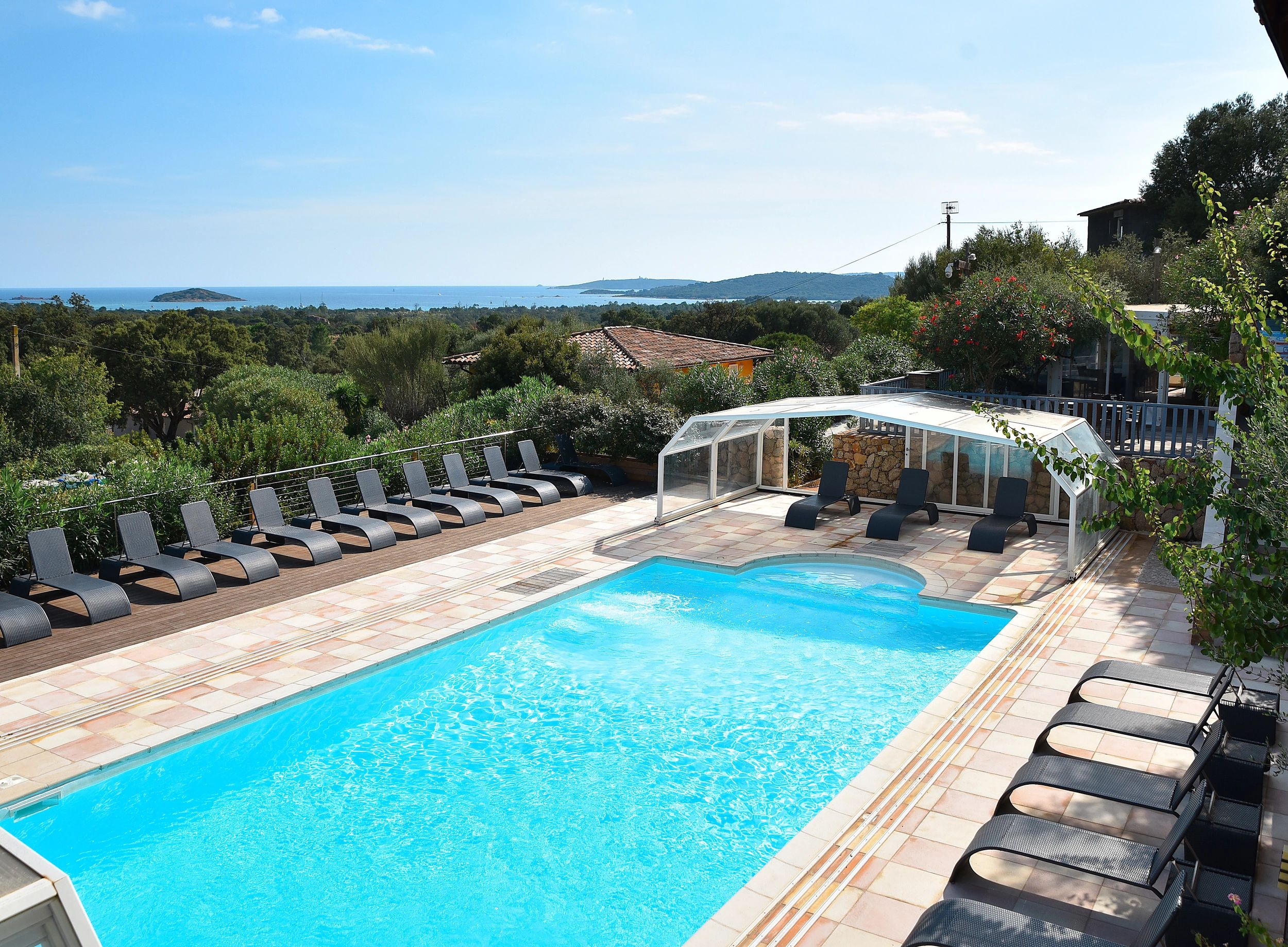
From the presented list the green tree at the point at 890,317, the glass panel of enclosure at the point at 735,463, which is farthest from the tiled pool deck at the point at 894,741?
the green tree at the point at 890,317

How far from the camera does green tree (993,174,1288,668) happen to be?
133 inches

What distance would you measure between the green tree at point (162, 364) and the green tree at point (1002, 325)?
42.8m

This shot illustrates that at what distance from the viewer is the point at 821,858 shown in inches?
213

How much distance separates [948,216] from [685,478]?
1390 inches

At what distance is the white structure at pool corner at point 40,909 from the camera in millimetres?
2510

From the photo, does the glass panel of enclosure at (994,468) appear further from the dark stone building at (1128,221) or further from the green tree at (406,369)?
the green tree at (406,369)

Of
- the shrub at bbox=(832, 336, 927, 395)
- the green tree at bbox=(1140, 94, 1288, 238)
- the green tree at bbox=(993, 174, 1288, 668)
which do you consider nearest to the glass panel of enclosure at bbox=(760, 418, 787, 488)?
the shrub at bbox=(832, 336, 927, 395)

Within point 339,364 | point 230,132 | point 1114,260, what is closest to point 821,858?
point 1114,260

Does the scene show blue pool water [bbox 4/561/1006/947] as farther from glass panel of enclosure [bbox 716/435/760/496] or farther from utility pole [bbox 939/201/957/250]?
utility pole [bbox 939/201/957/250]

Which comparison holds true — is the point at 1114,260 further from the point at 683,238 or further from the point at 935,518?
the point at 683,238

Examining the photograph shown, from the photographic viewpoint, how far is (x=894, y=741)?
696cm

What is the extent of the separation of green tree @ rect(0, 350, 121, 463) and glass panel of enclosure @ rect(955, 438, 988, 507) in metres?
31.1

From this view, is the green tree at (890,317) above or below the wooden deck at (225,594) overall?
above

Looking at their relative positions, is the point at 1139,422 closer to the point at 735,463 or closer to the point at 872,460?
the point at 872,460
